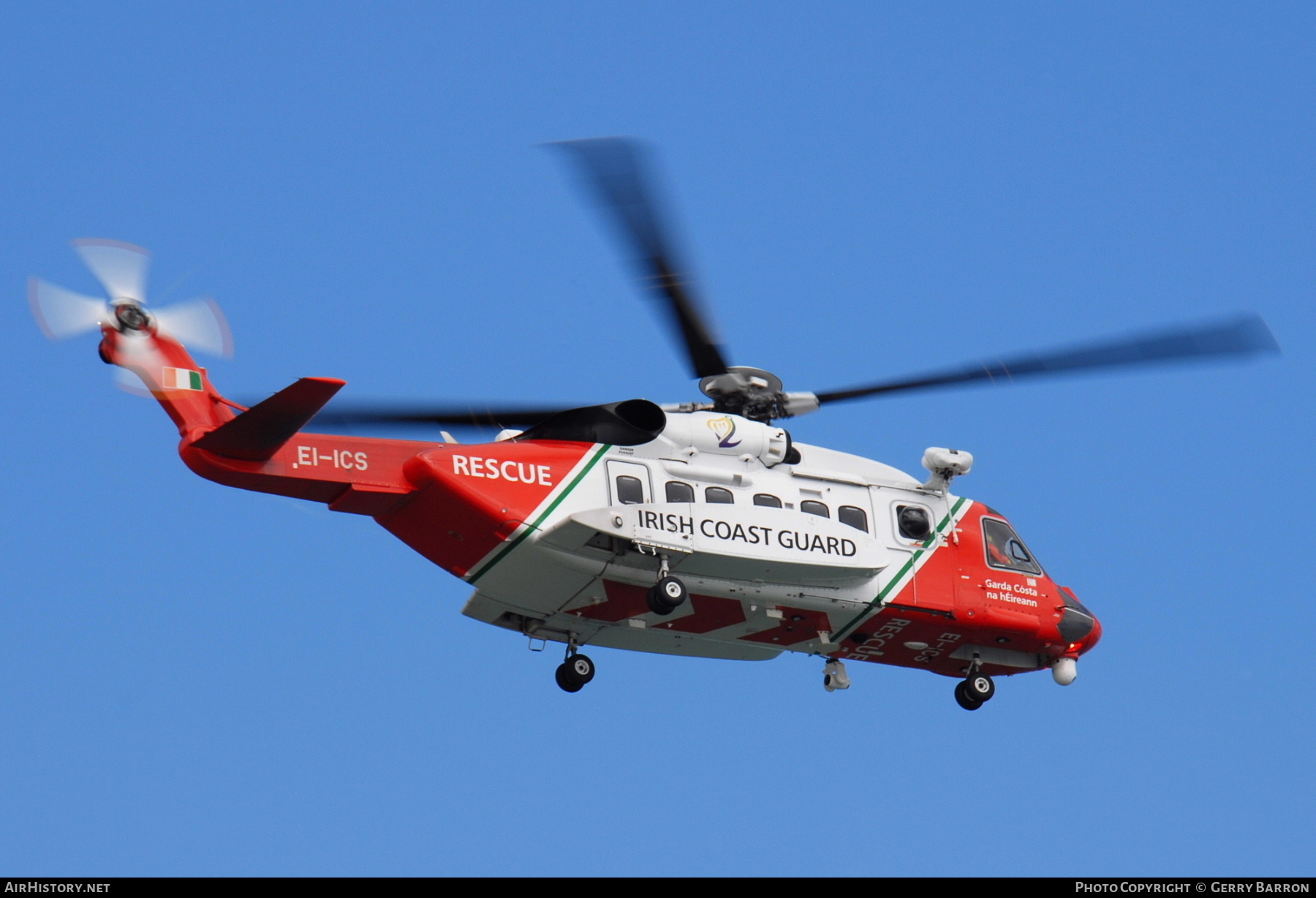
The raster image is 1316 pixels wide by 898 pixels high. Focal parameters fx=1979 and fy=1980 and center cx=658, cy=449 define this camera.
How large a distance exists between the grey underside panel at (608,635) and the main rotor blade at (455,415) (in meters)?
2.35

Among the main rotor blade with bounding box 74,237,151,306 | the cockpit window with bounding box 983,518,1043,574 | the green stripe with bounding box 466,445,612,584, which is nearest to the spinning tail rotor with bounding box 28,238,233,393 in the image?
the main rotor blade with bounding box 74,237,151,306

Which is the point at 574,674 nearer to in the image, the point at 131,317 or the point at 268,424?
the point at 268,424

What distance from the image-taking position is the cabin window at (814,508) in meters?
27.0

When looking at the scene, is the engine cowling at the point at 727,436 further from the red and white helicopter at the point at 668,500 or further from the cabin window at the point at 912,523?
the cabin window at the point at 912,523

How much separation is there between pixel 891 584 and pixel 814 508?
5.12ft

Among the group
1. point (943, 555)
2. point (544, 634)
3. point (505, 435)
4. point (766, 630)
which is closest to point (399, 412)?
point (505, 435)

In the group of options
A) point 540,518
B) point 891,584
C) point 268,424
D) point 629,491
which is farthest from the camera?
point 891,584

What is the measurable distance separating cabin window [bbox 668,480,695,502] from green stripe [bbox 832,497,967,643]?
3188mm

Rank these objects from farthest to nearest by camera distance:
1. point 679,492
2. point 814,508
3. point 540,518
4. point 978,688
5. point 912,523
→ point 978,688
point 912,523
point 814,508
point 679,492
point 540,518

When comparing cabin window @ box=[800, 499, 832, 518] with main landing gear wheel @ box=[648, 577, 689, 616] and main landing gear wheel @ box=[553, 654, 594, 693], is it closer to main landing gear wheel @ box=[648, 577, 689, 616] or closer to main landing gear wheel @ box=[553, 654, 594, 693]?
main landing gear wheel @ box=[648, 577, 689, 616]

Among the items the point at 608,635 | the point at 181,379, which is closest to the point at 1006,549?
the point at 608,635

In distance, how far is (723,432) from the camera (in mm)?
26562

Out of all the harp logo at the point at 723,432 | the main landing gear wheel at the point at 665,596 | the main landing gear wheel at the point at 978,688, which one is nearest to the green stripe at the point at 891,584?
the main landing gear wheel at the point at 978,688

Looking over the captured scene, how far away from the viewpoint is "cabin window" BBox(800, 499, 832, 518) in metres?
27.0
